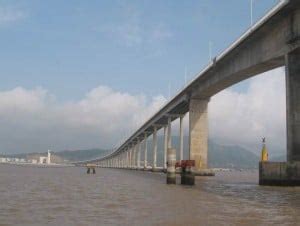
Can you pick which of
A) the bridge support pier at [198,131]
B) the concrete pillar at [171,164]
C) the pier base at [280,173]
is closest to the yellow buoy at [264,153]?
the pier base at [280,173]

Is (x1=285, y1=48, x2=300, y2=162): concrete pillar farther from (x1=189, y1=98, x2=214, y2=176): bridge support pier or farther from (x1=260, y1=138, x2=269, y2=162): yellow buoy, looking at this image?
(x1=189, y1=98, x2=214, y2=176): bridge support pier

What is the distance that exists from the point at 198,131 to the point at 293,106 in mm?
40282

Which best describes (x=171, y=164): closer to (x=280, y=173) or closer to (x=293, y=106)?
(x=280, y=173)

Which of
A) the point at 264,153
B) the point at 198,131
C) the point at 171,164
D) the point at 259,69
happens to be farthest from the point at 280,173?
the point at 198,131

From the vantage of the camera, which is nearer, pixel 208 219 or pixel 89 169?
pixel 208 219

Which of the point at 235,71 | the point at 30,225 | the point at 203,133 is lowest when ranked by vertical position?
the point at 30,225

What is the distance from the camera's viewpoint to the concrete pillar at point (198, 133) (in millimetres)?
76500

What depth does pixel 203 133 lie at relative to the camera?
7725 cm

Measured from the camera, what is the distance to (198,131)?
253 ft

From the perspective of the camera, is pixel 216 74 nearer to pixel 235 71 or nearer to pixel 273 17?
pixel 235 71

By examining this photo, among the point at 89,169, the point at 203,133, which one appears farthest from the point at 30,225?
the point at 89,169

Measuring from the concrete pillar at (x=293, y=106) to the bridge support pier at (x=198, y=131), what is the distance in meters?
38.6

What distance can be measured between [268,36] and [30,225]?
33328 millimetres

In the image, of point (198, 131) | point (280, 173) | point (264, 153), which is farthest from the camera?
point (198, 131)
